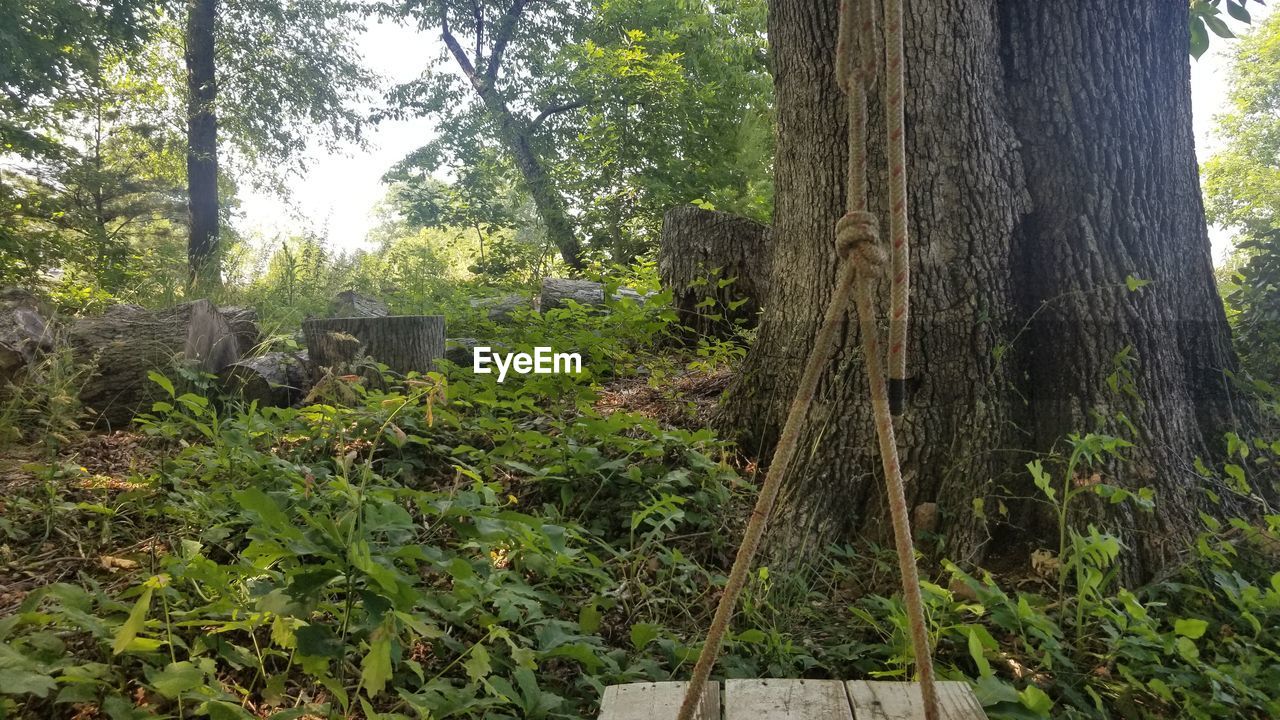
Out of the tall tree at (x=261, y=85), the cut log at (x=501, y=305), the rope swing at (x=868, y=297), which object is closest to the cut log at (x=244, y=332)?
the cut log at (x=501, y=305)

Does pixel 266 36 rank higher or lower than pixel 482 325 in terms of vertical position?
higher

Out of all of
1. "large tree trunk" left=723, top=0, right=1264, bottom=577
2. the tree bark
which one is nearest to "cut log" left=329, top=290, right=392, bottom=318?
the tree bark

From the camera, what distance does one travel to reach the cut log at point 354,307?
675 cm

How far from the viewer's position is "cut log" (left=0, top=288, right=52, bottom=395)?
369 centimetres

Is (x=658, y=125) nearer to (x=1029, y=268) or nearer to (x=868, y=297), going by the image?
(x=1029, y=268)

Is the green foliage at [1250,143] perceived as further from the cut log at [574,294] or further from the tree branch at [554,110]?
the tree branch at [554,110]

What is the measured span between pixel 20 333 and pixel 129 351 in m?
0.54

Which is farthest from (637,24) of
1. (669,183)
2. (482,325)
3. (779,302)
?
(779,302)

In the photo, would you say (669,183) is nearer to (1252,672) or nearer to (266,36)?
(1252,672)

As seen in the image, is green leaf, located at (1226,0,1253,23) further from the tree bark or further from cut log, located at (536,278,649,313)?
the tree bark

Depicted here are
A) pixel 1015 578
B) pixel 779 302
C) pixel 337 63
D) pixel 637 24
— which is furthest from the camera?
pixel 337 63

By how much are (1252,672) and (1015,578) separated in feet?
2.33

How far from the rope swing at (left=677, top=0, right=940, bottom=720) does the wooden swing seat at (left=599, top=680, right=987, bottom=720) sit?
0.13 metres

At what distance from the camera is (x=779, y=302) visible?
328 centimetres
